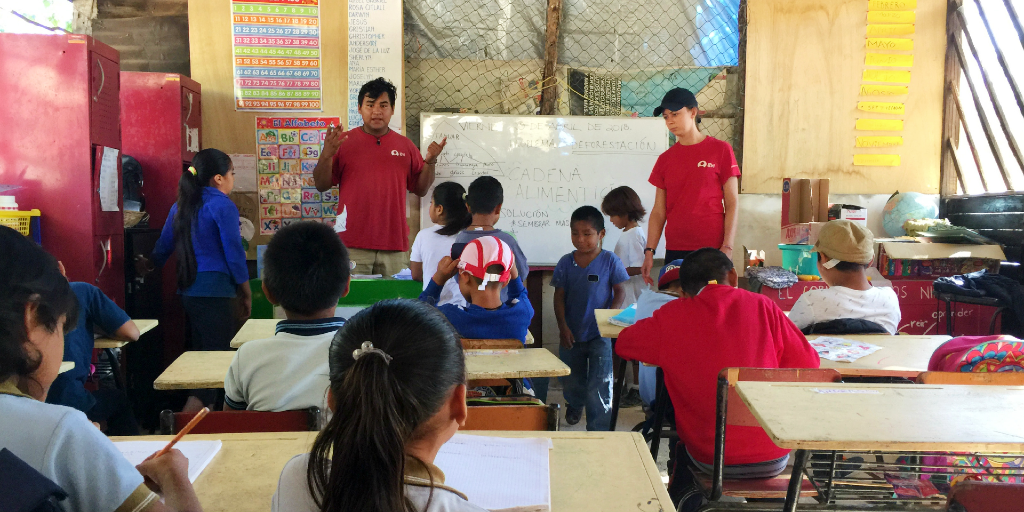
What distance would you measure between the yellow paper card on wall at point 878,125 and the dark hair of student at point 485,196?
122 inches

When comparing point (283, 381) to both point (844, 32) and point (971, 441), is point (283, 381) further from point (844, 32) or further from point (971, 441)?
point (844, 32)

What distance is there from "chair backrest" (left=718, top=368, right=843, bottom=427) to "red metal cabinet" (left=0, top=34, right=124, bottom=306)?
3.00 meters

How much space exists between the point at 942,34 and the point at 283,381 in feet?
16.4

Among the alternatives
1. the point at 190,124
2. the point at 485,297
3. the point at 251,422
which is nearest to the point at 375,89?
the point at 190,124

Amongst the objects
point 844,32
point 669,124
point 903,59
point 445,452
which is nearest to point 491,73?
point 669,124

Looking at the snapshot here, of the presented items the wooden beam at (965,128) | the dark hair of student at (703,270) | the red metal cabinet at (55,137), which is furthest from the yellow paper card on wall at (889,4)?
the red metal cabinet at (55,137)

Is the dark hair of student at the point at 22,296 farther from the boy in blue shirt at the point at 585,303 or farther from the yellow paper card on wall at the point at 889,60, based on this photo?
the yellow paper card on wall at the point at 889,60

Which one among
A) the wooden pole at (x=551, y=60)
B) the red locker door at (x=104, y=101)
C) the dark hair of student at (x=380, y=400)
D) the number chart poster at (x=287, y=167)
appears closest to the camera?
the dark hair of student at (x=380, y=400)

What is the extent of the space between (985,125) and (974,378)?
3.46 metres

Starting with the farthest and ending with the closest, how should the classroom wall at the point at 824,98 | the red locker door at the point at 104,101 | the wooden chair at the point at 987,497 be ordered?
the classroom wall at the point at 824,98 → the red locker door at the point at 104,101 → the wooden chair at the point at 987,497

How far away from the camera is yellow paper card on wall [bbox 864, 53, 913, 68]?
4.70 metres

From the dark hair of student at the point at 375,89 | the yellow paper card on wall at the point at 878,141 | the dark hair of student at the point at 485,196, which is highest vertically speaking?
the dark hair of student at the point at 375,89

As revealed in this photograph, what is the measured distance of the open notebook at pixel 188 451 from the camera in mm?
1177

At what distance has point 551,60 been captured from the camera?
462cm
